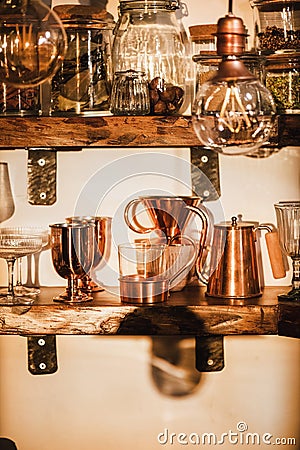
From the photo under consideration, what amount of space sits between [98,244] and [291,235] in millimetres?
396

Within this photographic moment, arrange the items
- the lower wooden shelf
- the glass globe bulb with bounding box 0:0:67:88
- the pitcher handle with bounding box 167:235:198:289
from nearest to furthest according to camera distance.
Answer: the glass globe bulb with bounding box 0:0:67:88 → the lower wooden shelf → the pitcher handle with bounding box 167:235:198:289

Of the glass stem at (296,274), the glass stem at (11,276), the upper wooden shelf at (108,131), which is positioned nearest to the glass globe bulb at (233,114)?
the upper wooden shelf at (108,131)

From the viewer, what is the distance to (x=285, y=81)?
1.56 metres

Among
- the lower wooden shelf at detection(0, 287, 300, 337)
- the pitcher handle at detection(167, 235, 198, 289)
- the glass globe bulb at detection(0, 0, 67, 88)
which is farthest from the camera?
the pitcher handle at detection(167, 235, 198, 289)

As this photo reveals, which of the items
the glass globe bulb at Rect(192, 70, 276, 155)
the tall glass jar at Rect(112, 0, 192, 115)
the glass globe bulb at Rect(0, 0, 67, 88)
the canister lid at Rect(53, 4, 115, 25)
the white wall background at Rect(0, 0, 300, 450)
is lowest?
the white wall background at Rect(0, 0, 300, 450)

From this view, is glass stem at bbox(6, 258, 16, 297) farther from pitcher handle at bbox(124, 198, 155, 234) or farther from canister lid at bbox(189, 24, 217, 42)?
canister lid at bbox(189, 24, 217, 42)

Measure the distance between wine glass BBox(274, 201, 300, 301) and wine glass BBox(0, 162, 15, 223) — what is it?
22.5 inches

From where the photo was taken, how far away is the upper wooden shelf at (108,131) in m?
1.54

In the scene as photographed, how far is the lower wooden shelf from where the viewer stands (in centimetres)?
153

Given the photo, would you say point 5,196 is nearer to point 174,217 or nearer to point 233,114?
point 174,217

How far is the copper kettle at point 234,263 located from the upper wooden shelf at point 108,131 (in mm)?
194

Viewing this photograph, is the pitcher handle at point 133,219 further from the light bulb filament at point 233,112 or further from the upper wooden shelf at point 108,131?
the light bulb filament at point 233,112

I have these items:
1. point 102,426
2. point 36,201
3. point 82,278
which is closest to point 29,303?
point 82,278

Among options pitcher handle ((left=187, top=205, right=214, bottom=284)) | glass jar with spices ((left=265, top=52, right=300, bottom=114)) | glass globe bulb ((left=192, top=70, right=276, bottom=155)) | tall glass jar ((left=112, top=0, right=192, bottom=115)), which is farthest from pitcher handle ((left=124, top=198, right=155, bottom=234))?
glass globe bulb ((left=192, top=70, right=276, bottom=155))
